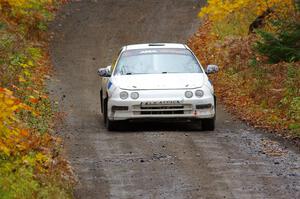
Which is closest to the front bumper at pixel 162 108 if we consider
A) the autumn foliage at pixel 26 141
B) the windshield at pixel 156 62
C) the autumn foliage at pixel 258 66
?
the windshield at pixel 156 62

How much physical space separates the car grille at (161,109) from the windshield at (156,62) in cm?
122

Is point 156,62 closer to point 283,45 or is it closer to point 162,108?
point 162,108

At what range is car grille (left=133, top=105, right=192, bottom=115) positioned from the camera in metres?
15.2

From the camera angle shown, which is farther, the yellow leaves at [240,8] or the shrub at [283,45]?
the yellow leaves at [240,8]

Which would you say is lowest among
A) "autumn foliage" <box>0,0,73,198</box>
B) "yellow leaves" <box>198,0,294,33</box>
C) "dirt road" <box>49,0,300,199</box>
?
"dirt road" <box>49,0,300,199</box>

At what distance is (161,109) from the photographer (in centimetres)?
1521

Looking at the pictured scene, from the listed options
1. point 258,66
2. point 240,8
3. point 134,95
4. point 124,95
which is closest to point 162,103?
point 134,95

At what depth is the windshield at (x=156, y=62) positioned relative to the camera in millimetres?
16373

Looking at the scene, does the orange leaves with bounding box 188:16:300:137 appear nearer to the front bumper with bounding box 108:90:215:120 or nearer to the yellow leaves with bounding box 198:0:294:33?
the yellow leaves with bounding box 198:0:294:33

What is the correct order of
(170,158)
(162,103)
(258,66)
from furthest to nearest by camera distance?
1. (258,66)
2. (162,103)
3. (170,158)

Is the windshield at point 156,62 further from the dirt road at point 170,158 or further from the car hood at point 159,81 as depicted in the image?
the dirt road at point 170,158

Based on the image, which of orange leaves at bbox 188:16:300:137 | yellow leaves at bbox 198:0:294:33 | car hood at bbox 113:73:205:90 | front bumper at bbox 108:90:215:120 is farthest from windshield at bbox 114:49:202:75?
yellow leaves at bbox 198:0:294:33

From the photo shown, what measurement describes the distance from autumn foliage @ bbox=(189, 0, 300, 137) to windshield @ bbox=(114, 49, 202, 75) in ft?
6.38

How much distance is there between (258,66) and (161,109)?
24.5 ft
